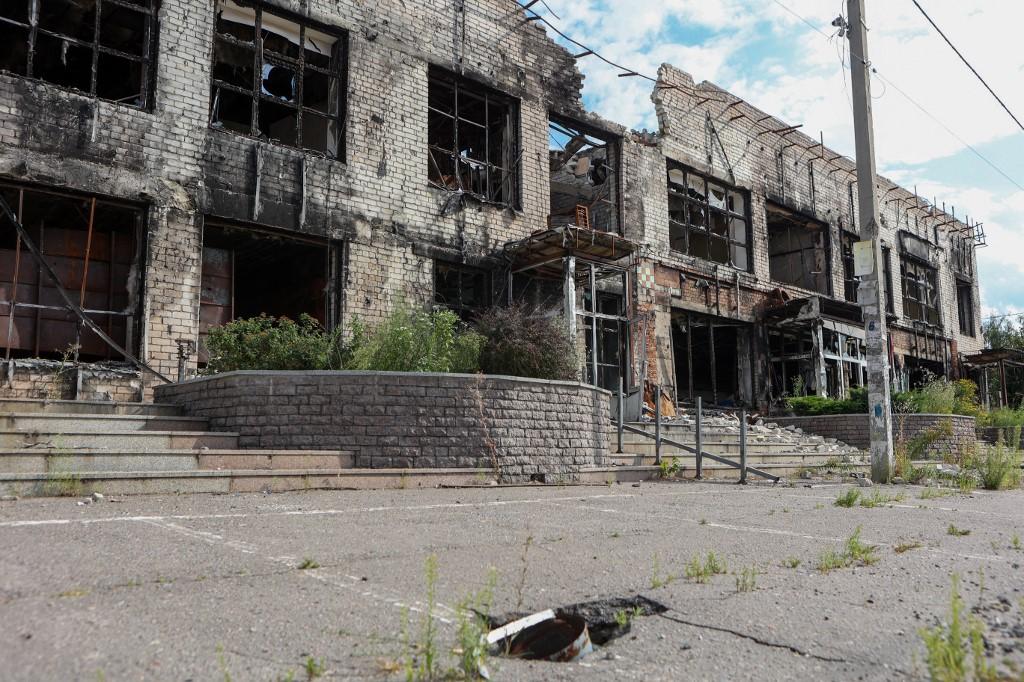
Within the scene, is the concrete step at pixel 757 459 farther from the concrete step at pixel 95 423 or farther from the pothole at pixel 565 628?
the pothole at pixel 565 628

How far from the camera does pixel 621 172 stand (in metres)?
19.9

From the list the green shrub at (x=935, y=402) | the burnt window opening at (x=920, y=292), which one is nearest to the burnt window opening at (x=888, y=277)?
the burnt window opening at (x=920, y=292)

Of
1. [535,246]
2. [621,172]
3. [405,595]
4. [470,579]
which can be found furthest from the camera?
[621,172]

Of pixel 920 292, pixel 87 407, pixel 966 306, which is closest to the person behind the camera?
pixel 87 407

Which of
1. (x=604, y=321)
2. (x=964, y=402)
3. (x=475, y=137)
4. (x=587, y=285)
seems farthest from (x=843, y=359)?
(x=475, y=137)

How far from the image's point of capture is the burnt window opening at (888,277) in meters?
28.6

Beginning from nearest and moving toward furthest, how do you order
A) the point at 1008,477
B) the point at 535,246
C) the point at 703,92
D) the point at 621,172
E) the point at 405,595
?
1. the point at 405,595
2. the point at 1008,477
3. the point at 535,246
4. the point at 621,172
5. the point at 703,92

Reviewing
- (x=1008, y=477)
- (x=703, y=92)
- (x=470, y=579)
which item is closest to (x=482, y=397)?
(x=470, y=579)

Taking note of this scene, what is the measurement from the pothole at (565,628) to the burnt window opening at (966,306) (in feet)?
117

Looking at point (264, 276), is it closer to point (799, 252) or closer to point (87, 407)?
point (87, 407)

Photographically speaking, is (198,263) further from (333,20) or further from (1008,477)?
(1008,477)

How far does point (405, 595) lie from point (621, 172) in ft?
58.0

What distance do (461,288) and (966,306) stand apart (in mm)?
27363

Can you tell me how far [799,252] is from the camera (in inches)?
1052
